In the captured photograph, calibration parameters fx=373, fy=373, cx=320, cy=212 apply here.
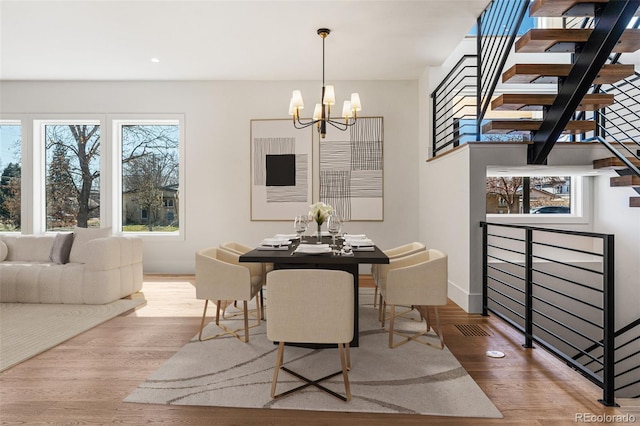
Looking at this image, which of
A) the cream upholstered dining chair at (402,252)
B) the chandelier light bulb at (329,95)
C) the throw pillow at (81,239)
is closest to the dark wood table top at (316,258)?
the cream upholstered dining chair at (402,252)

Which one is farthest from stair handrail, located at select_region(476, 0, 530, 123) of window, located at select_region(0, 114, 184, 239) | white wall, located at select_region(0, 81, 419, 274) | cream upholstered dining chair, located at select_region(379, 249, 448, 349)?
window, located at select_region(0, 114, 184, 239)

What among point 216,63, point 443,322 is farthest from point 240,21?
point 443,322

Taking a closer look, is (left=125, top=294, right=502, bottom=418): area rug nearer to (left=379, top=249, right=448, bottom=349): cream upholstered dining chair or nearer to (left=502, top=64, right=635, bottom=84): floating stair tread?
(left=379, top=249, right=448, bottom=349): cream upholstered dining chair

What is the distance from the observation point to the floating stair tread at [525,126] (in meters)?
3.35

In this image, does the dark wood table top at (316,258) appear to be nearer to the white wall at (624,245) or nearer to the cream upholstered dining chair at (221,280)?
the cream upholstered dining chair at (221,280)

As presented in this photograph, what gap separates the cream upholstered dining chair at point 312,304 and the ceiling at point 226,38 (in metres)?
2.74

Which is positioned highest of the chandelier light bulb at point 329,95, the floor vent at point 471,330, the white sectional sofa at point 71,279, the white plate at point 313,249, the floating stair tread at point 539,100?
the chandelier light bulb at point 329,95

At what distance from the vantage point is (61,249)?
4.18 meters

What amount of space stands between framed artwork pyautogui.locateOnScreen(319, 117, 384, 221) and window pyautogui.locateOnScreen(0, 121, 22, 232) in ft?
16.0

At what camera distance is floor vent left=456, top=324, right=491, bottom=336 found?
3.13m

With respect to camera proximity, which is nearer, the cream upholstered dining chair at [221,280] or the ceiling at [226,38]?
the cream upholstered dining chair at [221,280]

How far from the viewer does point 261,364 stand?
2.54m

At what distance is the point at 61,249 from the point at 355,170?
3.86 m

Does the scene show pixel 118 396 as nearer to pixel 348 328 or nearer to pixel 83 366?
pixel 83 366
